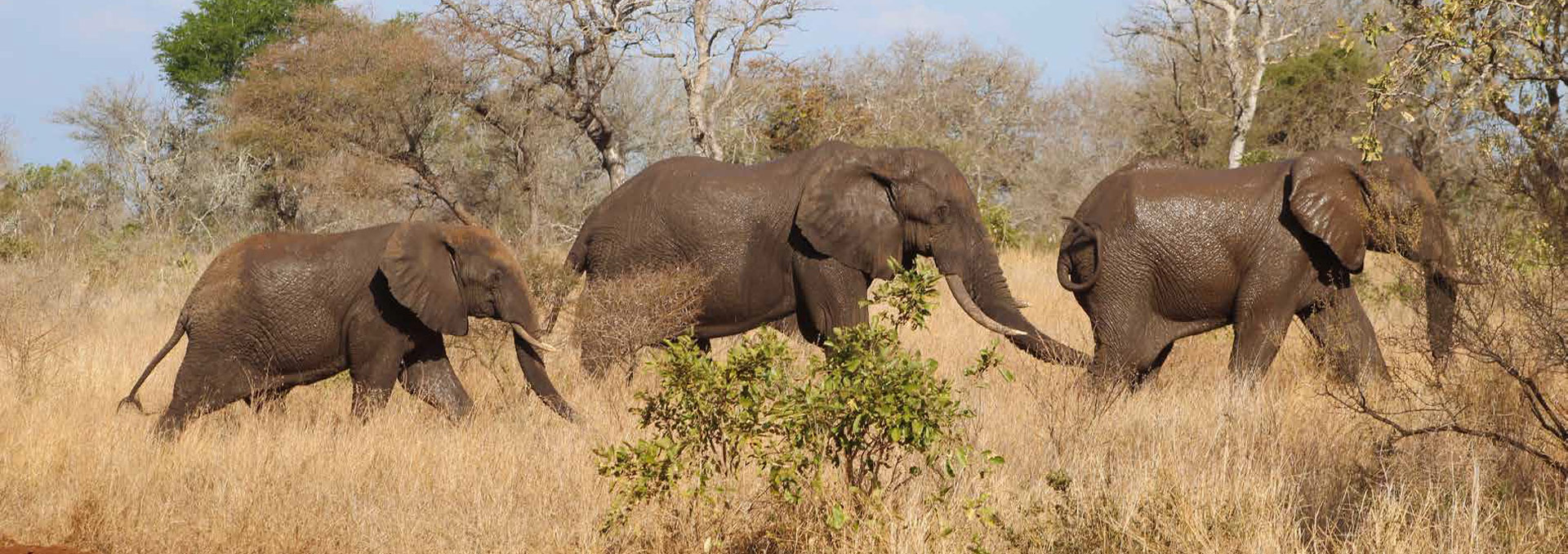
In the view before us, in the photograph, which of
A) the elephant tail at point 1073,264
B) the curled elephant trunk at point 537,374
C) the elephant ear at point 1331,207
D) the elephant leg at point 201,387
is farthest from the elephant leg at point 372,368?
the elephant ear at point 1331,207

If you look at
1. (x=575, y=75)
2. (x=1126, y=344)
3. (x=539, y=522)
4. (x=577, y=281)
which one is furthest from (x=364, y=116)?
(x=539, y=522)

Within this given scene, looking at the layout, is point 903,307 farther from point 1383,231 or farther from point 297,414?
point 297,414

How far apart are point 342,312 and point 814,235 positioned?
281cm

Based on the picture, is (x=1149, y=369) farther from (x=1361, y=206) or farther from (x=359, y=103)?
(x=359, y=103)

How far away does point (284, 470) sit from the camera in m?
6.98

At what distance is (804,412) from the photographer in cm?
562

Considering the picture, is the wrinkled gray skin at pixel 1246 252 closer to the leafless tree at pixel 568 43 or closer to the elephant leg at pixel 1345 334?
the elephant leg at pixel 1345 334

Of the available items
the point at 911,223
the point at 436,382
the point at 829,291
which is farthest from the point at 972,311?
the point at 436,382

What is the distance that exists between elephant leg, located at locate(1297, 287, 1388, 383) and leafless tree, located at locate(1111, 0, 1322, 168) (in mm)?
11718

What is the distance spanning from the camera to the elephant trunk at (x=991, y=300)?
9.40 meters

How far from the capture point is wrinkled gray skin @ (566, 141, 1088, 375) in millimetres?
9398

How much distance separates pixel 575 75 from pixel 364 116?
5.72 m

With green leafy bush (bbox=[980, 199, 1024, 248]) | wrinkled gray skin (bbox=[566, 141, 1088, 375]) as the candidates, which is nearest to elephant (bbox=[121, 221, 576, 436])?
wrinkled gray skin (bbox=[566, 141, 1088, 375])

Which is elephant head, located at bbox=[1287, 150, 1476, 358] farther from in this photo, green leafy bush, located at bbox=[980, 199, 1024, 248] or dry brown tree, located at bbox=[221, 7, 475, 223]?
dry brown tree, located at bbox=[221, 7, 475, 223]
